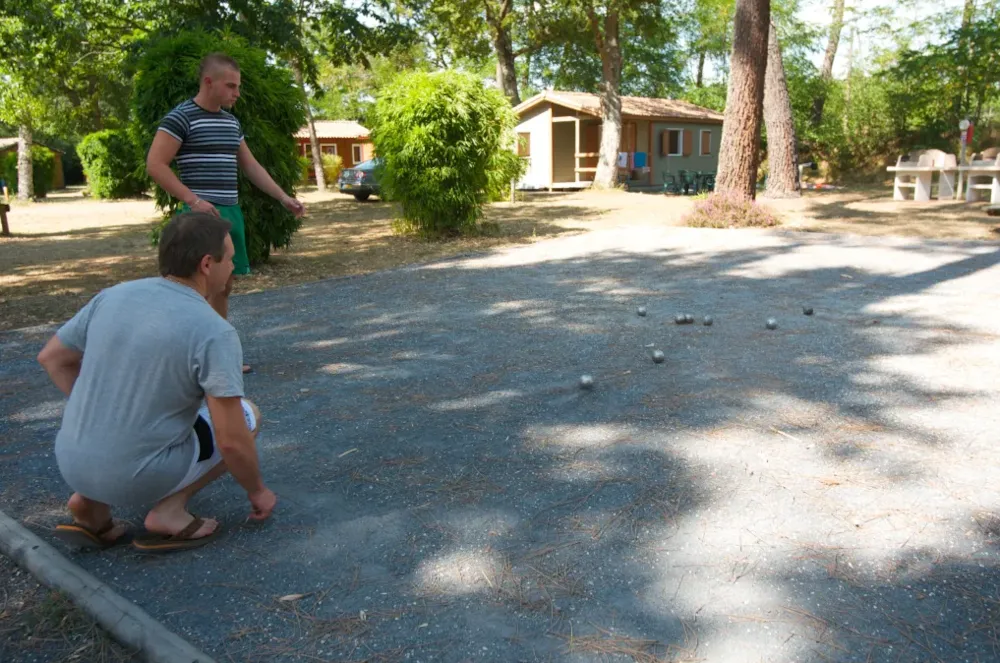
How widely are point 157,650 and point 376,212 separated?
59.0 ft

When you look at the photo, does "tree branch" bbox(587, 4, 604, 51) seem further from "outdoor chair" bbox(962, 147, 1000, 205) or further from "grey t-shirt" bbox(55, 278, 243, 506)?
"grey t-shirt" bbox(55, 278, 243, 506)

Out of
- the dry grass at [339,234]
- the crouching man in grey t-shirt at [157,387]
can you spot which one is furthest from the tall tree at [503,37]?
the crouching man in grey t-shirt at [157,387]

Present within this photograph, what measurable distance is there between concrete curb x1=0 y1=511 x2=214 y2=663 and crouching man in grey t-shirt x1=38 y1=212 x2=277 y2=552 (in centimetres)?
14

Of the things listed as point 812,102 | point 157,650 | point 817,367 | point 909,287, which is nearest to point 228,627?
point 157,650

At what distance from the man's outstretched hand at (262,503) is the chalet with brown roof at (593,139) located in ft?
89.1

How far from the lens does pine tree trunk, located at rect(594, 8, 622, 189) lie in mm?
25281

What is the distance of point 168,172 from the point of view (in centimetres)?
414

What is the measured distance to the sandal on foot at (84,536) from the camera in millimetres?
2600

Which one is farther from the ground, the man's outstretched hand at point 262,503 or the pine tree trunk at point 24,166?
the pine tree trunk at point 24,166

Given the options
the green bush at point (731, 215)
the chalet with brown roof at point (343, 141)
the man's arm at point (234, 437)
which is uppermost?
the chalet with brown roof at point (343, 141)

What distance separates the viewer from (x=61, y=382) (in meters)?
2.57

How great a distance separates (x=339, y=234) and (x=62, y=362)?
1202 cm

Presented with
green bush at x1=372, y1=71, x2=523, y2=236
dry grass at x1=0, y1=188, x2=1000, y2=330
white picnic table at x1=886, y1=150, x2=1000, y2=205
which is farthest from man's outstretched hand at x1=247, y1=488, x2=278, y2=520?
white picnic table at x1=886, y1=150, x2=1000, y2=205

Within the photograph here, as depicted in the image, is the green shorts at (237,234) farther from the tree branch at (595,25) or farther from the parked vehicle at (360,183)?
Answer: the tree branch at (595,25)
